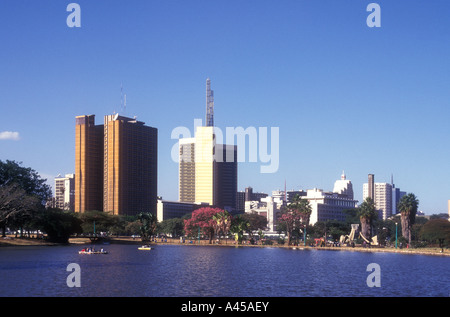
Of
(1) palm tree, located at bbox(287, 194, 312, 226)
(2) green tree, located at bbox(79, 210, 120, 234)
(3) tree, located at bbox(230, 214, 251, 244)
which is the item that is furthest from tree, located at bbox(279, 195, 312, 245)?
(2) green tree, located at bbox(79, 210, 120, 234)

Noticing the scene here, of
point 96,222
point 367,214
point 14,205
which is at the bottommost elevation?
point 96,222

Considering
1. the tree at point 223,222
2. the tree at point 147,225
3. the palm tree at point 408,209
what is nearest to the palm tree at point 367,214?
the palm tree at point 408,209

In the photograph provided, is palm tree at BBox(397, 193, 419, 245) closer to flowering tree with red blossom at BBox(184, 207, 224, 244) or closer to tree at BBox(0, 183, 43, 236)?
flowering tree with red blossom at BBox(184, 207, 224, 244)

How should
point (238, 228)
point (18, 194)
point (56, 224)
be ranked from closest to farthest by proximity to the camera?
point (18, 194) < point (56, 224) < point (238, 228)

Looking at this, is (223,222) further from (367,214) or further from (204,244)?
(367,214)

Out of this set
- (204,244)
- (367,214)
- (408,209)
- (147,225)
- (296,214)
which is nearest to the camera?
(408,209)

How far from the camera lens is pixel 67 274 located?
213 feet

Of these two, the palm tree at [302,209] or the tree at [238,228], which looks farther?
the tree at [238,228]

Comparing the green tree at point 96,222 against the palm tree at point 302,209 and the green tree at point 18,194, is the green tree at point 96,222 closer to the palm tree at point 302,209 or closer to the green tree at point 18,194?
the green tree at point 18,194

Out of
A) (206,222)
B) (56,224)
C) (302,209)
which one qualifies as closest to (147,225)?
(206,222)

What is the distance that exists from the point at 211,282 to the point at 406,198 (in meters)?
91.5
